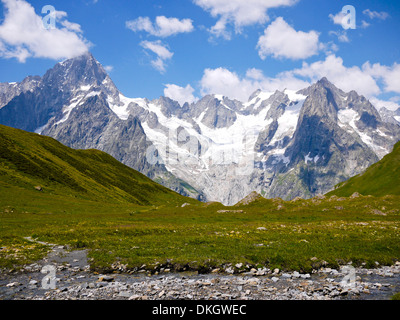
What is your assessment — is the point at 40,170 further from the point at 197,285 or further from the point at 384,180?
the point at 384,180

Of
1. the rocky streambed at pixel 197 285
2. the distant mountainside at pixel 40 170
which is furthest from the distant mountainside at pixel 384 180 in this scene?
the rocky streambed at pixel 197 285

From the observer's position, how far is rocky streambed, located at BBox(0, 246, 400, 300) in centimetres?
1623

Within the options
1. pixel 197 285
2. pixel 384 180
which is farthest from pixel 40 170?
pixel 384 180

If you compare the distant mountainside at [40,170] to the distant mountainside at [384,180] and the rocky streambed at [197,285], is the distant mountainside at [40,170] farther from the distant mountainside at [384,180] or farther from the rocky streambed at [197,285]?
the distant mountainside at [384,180]

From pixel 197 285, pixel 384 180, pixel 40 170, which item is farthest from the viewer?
pixel 384 180

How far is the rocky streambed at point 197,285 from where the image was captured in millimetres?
16234

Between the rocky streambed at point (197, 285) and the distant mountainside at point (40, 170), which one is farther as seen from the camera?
the distant mountainside at point (40, 170)

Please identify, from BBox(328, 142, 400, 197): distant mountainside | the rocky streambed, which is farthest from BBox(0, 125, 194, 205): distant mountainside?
BBox(328, 142, 400, 197): distant mountainside

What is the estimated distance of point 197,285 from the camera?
18.1m

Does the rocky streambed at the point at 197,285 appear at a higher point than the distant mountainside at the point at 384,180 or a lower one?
lower

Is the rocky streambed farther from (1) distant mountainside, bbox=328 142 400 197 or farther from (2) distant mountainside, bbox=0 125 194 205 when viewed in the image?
(1) distant mountainside, bbox=328 142 400 197

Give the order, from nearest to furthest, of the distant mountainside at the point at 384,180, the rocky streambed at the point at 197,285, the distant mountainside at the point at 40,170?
the rocky streambed at the point at 197,285 < the distant mountainside at the point at 40,170 < the distant mountainside at the point at 384,180

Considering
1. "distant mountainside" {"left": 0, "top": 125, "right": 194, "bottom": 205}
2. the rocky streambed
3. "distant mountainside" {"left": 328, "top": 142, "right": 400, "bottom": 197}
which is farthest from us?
"distant mountainside" {"left": 328, "top": 142, "right": 400, "bottom": 197}
